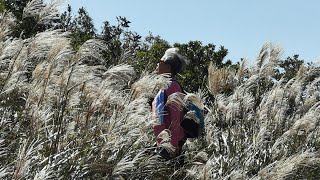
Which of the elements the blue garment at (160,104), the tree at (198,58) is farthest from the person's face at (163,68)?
the tree at (198,58)

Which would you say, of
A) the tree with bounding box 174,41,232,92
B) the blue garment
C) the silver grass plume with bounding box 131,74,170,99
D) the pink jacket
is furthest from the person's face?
the tree with bounding box 174,41,232,92

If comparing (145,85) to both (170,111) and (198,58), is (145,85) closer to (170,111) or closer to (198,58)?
(170,111)

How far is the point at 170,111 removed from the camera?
14.0 feet

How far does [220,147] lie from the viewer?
5.25 m

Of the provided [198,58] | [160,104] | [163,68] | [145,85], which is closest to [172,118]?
[160,104]

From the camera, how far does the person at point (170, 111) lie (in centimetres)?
417

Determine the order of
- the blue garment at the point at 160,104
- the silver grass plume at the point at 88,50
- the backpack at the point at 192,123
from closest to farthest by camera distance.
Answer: the silver grass plume at the point at 88,50
the blue garment at the point at 160,104
the backpack at the point at 192,123

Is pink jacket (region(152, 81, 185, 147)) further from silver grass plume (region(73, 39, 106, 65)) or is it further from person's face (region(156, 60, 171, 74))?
silver grass plume (region(73, 39, 106, 65))

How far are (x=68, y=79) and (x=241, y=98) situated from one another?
235 centimetres

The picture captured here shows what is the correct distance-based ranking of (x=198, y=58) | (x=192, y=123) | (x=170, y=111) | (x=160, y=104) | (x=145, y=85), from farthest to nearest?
(x=198, y=58), (x=192, y=123), (x=170, y=111), (x=160, y=104), (x=145, y=85)

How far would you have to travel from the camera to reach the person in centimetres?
417

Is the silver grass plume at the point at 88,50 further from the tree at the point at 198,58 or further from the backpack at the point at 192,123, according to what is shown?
the tree at the point at 198,58

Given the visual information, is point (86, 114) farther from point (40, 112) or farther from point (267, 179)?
point (267, 179)

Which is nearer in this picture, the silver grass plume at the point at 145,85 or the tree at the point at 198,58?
the silver grass plume at the point at 145,85
